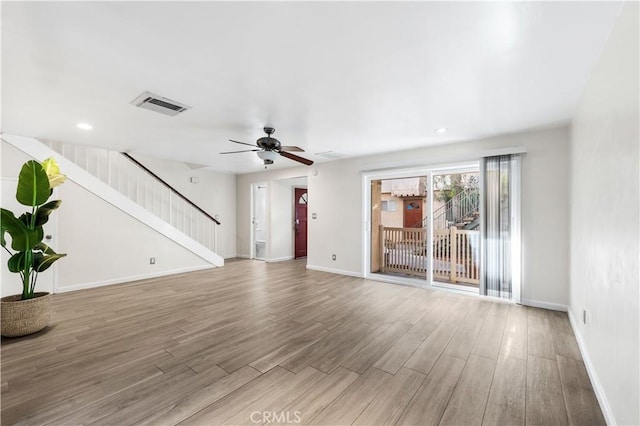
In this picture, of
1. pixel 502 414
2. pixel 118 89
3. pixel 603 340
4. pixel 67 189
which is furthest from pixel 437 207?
pixel 67 189

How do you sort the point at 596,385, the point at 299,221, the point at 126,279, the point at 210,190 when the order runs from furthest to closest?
the point at 299,221, the point at 210,190, the point at 126,279, the point at 596,385

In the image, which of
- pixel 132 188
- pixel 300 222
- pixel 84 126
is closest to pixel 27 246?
pixel 84 126

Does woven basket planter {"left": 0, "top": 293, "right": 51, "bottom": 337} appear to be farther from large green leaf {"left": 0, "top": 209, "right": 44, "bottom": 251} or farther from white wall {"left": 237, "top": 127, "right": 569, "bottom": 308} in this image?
white wall {"left": 237, "top": 127, "right": 569, "bottom": 308}

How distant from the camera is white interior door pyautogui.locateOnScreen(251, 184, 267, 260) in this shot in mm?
7621

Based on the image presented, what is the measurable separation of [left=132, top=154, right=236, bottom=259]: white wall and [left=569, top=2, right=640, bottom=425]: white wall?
6786 mm

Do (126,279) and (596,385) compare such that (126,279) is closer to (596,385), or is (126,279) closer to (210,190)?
(210,190)

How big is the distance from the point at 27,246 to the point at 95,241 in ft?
6.12

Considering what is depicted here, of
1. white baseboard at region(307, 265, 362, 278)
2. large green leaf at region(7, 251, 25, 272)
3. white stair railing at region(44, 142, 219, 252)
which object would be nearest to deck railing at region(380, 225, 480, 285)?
white baseboard at region(307, 265, 362, 278)

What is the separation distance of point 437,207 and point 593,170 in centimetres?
265

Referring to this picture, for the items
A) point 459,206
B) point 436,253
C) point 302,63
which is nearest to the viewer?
point 302,63

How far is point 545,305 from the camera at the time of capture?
11.8 ft

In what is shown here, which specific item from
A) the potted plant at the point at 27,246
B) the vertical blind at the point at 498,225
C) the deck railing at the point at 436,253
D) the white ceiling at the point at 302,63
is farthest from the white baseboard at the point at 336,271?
the potted plant at the point at 27,246

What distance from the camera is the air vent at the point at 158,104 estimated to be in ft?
8.86

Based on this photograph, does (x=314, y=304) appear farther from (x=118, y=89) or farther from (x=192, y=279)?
(x=118, y=89)
